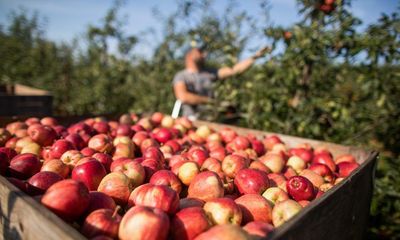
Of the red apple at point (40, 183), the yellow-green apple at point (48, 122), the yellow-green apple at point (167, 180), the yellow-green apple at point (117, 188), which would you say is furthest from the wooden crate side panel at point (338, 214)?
the yellow-green apple at point (48, 122)

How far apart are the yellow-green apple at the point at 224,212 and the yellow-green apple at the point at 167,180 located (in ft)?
1.09

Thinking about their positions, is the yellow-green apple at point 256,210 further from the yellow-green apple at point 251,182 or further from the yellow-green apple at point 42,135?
the yellow-green apple at point 42,135

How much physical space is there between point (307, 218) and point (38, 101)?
4.67m

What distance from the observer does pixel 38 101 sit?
474 cm

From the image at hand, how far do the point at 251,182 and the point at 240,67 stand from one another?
2929 mm

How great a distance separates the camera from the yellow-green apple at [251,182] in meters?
1.72

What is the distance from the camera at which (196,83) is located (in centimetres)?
496

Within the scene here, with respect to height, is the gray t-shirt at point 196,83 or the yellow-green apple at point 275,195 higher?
the gray t-shirt at point 196,83

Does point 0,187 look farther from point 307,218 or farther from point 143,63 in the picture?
point 143,63

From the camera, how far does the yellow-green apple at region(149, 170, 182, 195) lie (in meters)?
1.67

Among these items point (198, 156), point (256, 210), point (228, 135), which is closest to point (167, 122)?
point (228, 135)

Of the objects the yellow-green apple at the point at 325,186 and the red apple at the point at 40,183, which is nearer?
the red apple at the point at 40,183

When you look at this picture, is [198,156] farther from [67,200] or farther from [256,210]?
[67,200]

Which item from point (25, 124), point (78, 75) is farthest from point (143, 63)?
point (25, 124)
